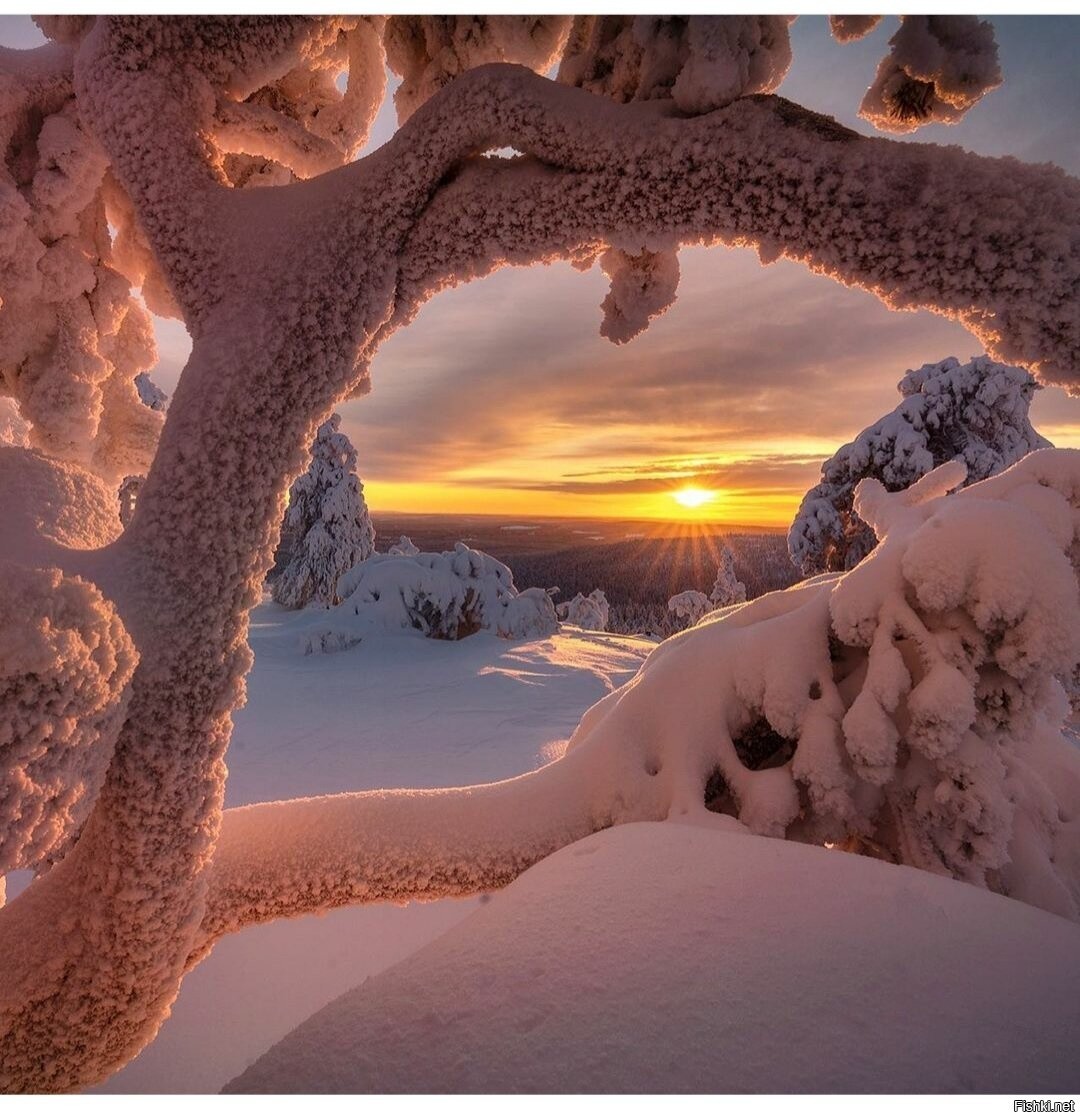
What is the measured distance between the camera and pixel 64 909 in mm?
1772

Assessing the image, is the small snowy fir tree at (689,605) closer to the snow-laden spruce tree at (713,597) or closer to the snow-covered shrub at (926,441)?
the snow-laden spruce tree at (713,597)

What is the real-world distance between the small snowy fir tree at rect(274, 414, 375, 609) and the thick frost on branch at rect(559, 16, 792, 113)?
17402mm

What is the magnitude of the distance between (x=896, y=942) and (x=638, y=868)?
57 cm

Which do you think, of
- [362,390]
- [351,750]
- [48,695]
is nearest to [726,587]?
[351,750]

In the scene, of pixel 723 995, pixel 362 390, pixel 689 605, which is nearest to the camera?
pixel 723 995

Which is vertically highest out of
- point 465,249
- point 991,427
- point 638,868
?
point 991,427

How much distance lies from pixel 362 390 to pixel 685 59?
122cm

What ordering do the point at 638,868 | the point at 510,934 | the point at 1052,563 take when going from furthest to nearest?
1. the point at 1052,563
2. the point at 638,868
3. the point at 510,934

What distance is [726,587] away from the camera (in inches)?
933

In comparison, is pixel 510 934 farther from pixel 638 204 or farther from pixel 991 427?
pixel 991 427

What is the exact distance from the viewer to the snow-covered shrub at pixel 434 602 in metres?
10.4

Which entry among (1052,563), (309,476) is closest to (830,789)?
(1052,563)

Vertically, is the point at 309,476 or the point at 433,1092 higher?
the point at 309,476

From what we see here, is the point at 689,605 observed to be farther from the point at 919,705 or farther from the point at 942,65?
the point at 942,65
